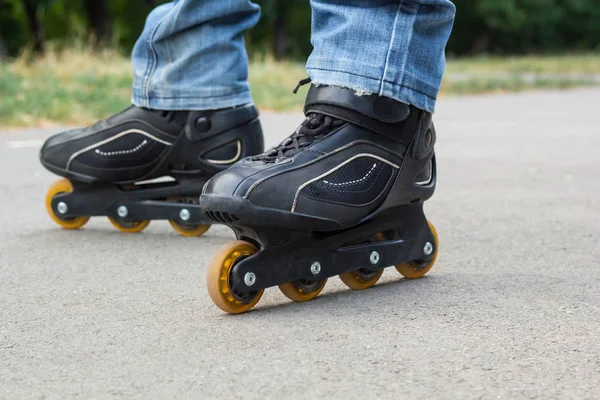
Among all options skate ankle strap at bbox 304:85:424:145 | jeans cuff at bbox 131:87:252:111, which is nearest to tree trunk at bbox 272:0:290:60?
jeans cuff at bbox 131:87:252:111

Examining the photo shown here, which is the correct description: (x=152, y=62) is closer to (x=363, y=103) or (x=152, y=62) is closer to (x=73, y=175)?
(x=73, y=175)

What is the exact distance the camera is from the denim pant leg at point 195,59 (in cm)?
345

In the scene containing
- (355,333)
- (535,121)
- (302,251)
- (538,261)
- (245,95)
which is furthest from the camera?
(535,121)

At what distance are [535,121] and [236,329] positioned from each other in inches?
271

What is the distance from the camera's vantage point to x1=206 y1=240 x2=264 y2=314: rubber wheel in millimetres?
2268

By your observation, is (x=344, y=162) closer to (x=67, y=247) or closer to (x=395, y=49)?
(x=395, y=49)

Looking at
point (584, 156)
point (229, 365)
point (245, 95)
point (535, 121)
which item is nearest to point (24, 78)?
point (535, 121)

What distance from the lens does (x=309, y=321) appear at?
227cm

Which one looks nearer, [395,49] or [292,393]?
[292,393]

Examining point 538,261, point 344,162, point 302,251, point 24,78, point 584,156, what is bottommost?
point 24,78

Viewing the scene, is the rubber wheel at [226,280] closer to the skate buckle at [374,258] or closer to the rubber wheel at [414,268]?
the skate buckle at [374,258]

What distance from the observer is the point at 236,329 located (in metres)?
2.20

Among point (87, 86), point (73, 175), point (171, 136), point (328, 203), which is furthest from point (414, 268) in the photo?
point (87, 86)

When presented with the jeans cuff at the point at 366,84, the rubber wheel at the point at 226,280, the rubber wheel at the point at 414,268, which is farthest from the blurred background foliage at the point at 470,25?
the rubber wheel at the point at 226,280
